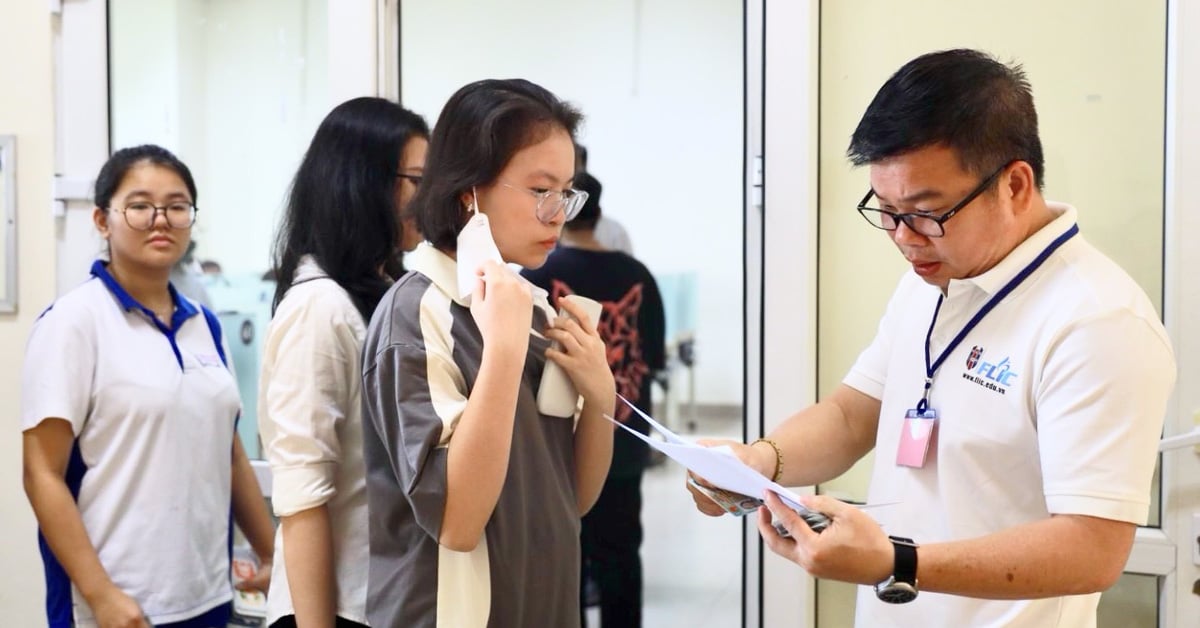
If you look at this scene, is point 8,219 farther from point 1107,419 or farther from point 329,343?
point 1107,419

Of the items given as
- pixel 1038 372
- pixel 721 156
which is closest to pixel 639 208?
pixel 721 156

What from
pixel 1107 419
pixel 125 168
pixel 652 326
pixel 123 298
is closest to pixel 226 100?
pixel 125 168

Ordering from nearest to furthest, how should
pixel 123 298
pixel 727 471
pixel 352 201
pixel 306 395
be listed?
pixel 727 471 < pixel 306 395 < pixel 352 201 < pixel 123 298

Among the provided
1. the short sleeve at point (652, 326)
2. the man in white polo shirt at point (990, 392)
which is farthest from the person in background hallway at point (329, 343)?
the short sleeve at point (652, 326)

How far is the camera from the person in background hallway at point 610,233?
2352mm

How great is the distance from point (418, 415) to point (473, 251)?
0.24 m

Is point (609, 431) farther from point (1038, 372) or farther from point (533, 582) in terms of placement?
point (1038, 372)

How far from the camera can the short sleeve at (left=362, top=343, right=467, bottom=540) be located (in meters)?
1.31

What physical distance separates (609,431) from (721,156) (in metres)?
0.94

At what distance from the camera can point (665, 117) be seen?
90.6 inches

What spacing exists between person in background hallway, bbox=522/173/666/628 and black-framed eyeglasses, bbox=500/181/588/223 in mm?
869

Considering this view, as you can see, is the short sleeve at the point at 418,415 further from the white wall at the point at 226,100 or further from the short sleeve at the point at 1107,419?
the white wall at the point at 226,100

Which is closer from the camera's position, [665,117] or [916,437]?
[916,437]

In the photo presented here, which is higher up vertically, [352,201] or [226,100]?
[226,100]
